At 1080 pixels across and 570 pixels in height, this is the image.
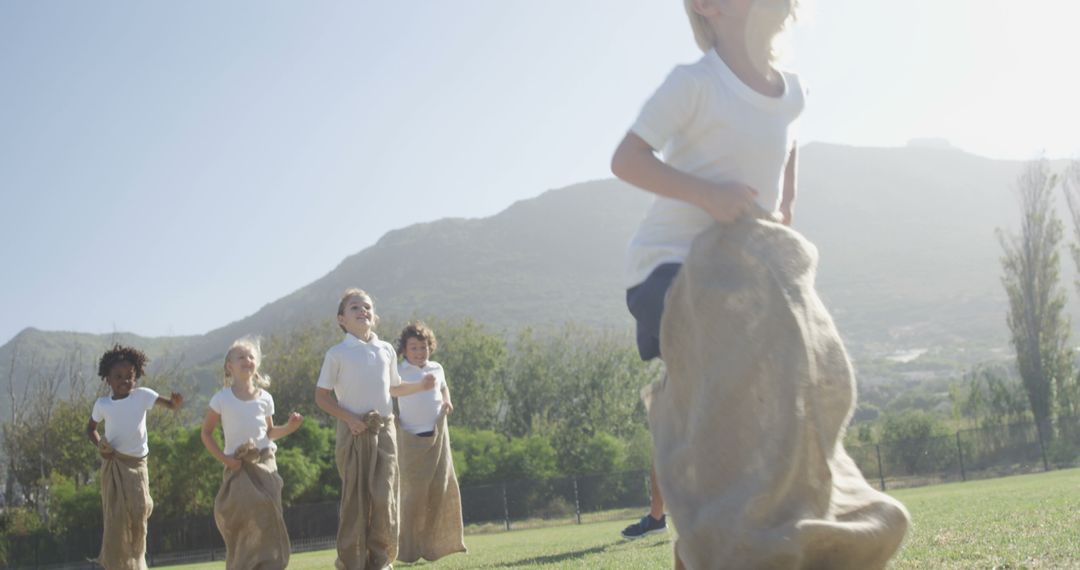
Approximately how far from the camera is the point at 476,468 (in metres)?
31.2

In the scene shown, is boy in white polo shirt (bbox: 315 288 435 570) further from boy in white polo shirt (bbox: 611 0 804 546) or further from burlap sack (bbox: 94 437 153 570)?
boy in white polo shirt (bbox: 611 0 804 546)

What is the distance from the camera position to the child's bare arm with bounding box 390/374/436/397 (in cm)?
801

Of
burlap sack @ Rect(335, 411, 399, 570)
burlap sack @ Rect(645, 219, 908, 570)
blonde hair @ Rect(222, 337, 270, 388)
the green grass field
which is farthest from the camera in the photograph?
blonde hair @ Rect(222, 337, 270, 388)

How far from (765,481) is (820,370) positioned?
1.23 feet

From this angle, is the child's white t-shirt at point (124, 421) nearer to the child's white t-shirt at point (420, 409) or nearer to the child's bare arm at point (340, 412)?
the child's white t-shirt at point (420, 409)

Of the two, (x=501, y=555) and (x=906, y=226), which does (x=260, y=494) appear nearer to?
(x=501, y=555)

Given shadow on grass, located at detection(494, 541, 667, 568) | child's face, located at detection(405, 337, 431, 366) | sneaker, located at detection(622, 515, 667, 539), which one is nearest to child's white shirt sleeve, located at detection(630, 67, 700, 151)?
shadow on grass, located at detection(494, 541, 667, 568)

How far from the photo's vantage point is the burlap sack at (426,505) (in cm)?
902

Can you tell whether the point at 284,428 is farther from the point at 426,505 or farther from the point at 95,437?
the point at 95,437

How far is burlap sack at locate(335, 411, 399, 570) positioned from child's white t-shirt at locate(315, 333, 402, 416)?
0.14m

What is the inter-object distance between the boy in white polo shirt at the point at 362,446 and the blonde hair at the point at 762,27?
4.52 meters

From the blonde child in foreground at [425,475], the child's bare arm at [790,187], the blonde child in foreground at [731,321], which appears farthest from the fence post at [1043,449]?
the blonde child in foreground at [731,321]

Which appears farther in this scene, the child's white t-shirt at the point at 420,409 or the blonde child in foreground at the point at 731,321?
the child's white t-shirt at the point at 420,409

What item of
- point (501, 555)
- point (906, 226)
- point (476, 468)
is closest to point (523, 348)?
point (476, 468)
